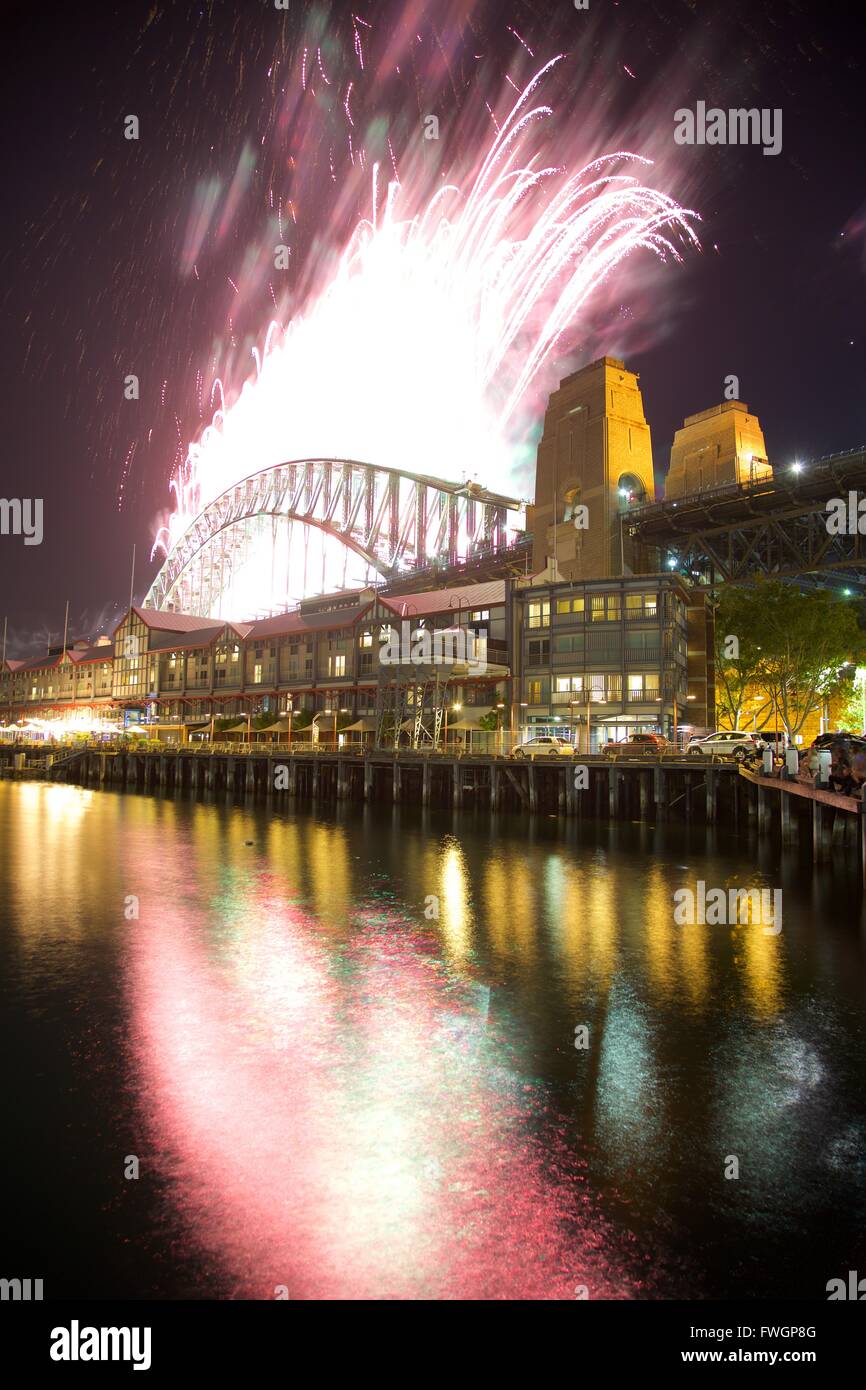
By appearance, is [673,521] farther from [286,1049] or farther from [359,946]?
[286,1049]

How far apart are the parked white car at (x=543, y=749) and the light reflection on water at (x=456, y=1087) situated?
94.0ft

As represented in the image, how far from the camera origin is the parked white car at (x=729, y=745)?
49594 millimetres

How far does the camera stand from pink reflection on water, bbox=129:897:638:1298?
820cm

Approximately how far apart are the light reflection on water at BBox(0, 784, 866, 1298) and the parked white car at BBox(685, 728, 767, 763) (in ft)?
72.7

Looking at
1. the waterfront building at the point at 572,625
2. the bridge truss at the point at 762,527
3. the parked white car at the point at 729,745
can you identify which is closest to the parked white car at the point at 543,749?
the waterfront building at the point at 572,625

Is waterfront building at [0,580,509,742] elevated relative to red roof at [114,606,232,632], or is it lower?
lower

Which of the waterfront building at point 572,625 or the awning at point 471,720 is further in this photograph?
the awning at point 471,720

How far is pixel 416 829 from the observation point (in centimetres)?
4756

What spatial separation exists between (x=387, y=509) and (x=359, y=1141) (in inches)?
4254

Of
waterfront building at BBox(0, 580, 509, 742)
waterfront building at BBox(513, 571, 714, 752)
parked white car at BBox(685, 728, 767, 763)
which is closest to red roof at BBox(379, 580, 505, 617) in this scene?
waterfront building at BBox(0, 580, 509, 742)

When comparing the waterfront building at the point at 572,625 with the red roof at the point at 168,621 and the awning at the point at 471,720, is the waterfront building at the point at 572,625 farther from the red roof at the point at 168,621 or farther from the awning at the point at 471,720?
the red roof at the point at 168,621

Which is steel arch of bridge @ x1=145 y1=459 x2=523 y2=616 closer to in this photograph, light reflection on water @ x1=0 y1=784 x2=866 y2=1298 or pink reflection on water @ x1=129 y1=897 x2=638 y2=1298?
light reflection on water @ x1=0 y1=784 x2=866 y2=1298

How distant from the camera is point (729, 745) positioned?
55.0 meters

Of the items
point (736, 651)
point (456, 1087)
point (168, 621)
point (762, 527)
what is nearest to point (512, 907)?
point (456, 1087)
